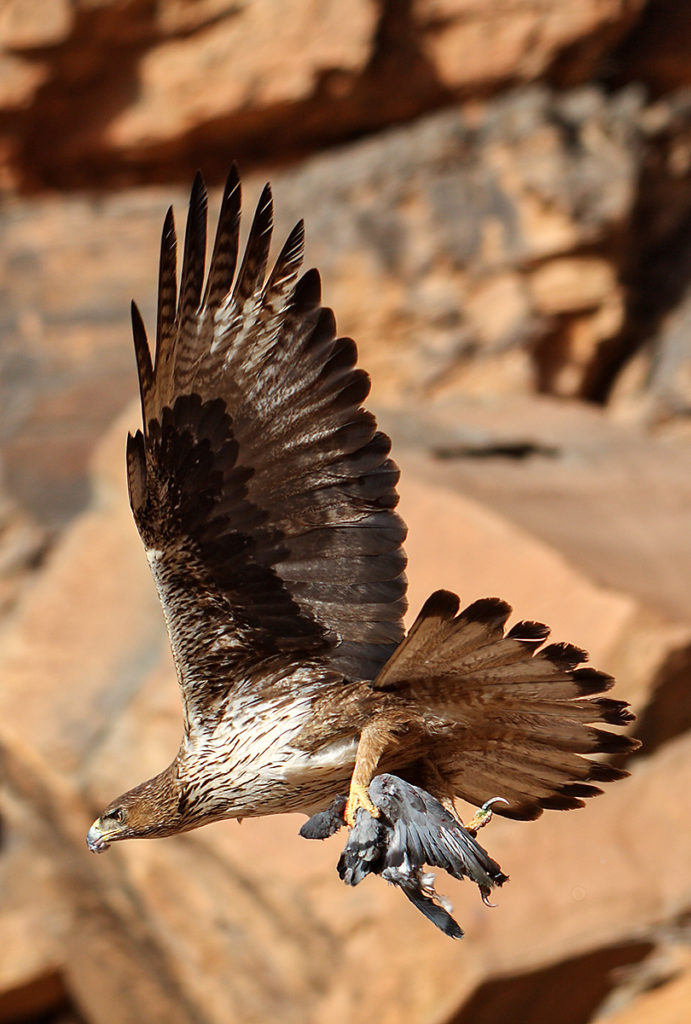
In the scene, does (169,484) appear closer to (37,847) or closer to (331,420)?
(331,420)

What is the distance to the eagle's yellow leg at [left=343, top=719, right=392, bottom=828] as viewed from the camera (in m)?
2.10

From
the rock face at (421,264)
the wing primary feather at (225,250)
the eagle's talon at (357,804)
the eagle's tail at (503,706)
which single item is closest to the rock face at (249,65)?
the rock face at (421,264)

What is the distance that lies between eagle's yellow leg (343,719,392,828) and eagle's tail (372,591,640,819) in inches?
3.3

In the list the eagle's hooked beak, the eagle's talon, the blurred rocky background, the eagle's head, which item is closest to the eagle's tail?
the eagle's talon

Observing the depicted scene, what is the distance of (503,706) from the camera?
225cm

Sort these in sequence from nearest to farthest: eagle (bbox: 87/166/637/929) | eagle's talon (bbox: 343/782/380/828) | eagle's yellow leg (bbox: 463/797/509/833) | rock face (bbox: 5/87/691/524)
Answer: eagle's talon (bbox: 343/782/380/828) → eagle (bbox: 87/166/637/929) → eagle's yellow leg (bbox: 463/797/509/833) → rock face (bbox: 5/87/691/524)

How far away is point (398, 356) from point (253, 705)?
4722mm

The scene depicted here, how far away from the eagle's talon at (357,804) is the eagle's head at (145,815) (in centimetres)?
39

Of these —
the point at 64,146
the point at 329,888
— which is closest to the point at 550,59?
the point at 64,146

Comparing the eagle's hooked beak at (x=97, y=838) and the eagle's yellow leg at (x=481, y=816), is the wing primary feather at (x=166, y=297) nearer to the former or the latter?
the eagle's hooked beak at (x=97, y=838)

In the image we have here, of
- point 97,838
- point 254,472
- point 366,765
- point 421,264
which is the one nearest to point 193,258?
point 254,472

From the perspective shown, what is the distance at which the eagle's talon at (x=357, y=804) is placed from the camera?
208cm

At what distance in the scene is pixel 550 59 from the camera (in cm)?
661

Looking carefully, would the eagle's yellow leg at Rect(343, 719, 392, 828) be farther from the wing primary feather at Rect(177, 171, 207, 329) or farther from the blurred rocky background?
the blurred rocky background
